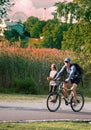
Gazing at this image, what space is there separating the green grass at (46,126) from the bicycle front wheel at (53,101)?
3.60 meters

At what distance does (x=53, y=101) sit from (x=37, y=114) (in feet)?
4.54

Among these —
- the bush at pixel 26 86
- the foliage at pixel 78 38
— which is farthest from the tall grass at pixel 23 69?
the foliage at pixel 78 38

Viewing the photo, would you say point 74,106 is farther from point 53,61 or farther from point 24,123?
point 53,61

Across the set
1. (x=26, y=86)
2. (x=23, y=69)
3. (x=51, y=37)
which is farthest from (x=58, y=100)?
(x=51, y=37)

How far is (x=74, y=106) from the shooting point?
17.2 metres

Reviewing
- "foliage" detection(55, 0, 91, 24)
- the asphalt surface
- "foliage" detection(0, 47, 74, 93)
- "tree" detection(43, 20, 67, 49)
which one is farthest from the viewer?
"tree" detection(43, 20, 67, 49)

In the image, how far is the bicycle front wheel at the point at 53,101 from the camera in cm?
1689

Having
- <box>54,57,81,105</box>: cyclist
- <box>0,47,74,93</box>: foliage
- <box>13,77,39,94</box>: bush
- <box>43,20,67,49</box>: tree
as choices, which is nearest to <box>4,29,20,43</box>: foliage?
<box>0,47,74,93</box>: foliage

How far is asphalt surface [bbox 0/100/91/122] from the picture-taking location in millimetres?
14444

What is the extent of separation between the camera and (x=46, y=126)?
1226cm

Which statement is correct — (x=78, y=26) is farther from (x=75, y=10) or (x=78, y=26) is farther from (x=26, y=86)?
(x=26, y=86)

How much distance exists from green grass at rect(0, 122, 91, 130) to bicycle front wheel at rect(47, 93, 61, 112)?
360 cm

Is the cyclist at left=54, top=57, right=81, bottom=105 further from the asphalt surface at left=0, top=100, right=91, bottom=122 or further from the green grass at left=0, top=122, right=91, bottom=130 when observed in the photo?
the green grass at left=0, top=122, right=91, bottom=130

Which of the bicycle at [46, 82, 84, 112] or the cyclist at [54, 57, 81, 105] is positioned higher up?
the cyclist at [54, 57, 81, 105]
